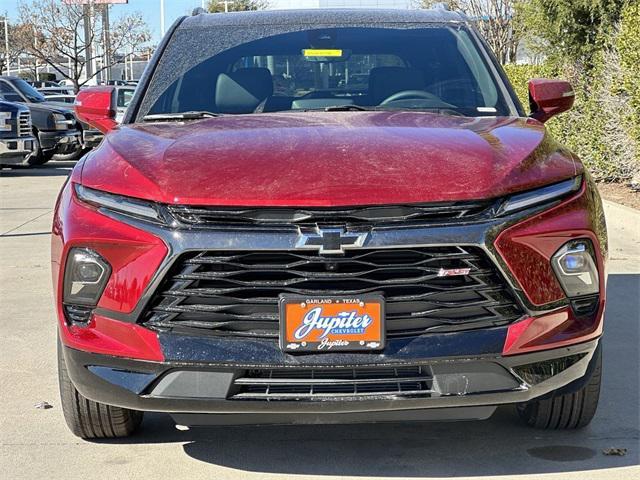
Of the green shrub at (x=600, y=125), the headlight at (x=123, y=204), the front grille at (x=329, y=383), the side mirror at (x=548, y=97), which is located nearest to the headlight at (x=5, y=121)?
the green shrub at (x=600, y=125)

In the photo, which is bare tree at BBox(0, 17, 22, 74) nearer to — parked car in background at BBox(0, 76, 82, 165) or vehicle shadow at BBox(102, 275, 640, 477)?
parked car in background at BBox(0, 76, 82, 165)

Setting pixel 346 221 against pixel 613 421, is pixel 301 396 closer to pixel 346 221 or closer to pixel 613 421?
pixel 346 221

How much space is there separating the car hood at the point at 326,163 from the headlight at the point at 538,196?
0.03m

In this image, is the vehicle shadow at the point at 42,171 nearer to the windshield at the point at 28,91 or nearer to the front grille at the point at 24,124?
the front grille at the point at 24,124

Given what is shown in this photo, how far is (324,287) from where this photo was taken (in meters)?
3.42

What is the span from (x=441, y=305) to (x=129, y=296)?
3.37 ft

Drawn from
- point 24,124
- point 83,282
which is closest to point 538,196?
point 83,282

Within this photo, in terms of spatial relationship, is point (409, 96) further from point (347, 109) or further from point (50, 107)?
point (50, 107)

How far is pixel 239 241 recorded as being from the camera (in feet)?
11.0

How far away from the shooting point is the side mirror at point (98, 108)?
16.4ft

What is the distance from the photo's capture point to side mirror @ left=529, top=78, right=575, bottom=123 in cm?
494

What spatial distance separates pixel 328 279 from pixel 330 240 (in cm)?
13

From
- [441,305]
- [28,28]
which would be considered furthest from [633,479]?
[28,28]

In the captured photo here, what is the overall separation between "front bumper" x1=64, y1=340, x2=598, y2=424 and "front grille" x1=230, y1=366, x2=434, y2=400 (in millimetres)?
17
